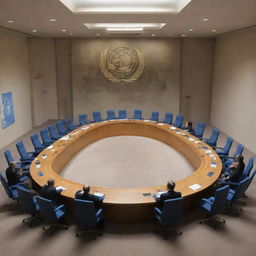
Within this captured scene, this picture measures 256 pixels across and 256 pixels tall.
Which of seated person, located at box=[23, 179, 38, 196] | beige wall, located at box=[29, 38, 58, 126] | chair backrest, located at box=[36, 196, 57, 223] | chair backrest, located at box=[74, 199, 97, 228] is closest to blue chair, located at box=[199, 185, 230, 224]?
chair backrest, located at box=[74, 199, 97, 228]

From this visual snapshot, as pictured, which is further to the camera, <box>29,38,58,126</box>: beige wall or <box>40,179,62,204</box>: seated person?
<box>29,38,58,126</box>: beige wall

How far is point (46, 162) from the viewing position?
735 cm

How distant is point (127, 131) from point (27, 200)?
7.29 m

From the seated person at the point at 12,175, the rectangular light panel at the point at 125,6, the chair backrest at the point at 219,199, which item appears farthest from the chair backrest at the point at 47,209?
the rectangular light panel at the point at 125,6

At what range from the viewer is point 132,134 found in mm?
12414

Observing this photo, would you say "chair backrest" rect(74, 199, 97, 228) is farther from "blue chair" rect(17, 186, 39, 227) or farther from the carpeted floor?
"blue chair" rect(17, 186, 39, 227)

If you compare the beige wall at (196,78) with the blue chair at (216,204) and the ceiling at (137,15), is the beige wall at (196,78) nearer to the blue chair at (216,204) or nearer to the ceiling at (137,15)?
the ceiling at (137,15)

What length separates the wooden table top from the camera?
18.9 ft

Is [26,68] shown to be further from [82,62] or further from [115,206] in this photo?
[115,206]

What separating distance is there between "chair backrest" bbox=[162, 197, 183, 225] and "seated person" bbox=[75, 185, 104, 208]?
3.84 feet

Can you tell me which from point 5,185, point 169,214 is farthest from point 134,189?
point 5,185

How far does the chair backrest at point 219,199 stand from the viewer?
5328 mm

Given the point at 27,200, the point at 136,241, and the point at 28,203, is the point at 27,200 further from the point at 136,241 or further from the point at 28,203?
the point at 136,241

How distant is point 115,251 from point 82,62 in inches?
441
